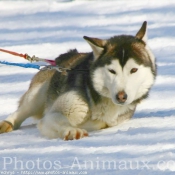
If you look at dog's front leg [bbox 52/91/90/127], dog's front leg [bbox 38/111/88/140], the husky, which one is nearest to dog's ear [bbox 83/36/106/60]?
the husky

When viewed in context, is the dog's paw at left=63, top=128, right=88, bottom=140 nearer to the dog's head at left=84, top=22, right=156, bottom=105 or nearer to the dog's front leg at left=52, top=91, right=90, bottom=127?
the dog's front leg at left=52, top=91, right=90, bottom=127

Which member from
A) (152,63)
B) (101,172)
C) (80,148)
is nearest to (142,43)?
(152,63)

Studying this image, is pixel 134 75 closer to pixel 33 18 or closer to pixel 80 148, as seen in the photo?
pixel 80 148

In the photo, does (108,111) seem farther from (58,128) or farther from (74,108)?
(58,128)

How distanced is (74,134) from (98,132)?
0.36 m

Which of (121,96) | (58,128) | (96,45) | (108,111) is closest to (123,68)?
(121,96)

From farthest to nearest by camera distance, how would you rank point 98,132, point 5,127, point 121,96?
point 5,127 < point 98,132 < point 121,96

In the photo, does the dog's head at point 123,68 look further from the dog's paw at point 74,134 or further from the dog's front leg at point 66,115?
the dog's paw at point 74,134

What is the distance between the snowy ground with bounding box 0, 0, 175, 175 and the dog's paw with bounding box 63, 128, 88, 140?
0.07m

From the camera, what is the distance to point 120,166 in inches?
187

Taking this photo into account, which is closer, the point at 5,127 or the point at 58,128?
the point at 58,128

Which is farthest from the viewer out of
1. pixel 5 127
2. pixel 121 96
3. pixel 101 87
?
pixel 5 127

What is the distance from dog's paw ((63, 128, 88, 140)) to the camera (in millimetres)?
5719

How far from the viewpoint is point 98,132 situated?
237 inches
